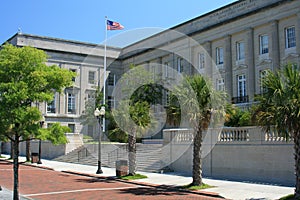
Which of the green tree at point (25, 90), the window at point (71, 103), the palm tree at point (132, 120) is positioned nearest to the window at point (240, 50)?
the palm tree at point (132, 120)

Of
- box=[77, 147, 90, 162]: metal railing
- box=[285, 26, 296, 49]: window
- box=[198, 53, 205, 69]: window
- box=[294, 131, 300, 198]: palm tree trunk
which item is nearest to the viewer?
box=[294, 131, 300, 198]: palm tree trunk

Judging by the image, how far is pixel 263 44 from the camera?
130ft

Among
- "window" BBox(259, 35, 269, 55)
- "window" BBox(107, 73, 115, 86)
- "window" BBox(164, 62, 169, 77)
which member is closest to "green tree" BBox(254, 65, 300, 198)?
"window" BBox(259, 35, 269, 55)

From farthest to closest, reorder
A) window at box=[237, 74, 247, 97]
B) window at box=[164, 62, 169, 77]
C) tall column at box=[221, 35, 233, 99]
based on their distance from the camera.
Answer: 1. window at box=[164, 62, 169, 77]
2. tall column at box=[221, 35, 233, 99]
3. window at box=[237, 74, 247, 97]

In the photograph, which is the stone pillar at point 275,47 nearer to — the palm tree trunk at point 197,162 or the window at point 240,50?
the window at point 240,50

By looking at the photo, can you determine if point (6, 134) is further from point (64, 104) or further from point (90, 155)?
point (64, 104)

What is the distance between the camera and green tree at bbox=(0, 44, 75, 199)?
1142 centimetres

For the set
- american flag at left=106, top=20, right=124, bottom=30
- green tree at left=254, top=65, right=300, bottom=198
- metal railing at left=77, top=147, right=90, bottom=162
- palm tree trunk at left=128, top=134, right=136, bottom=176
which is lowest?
metal railing at left=77, top=147, right=90, bottom=162

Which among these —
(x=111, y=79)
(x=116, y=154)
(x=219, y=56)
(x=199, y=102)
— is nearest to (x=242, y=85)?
(x=219, y=56)

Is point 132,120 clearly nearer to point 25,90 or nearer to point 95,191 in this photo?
point 95,191

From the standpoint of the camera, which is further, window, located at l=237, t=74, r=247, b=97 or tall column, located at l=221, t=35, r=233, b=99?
tall column, located at l=221, t=35, r=233, b=99

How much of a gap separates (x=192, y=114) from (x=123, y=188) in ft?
16.1

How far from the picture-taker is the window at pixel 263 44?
3904 cm

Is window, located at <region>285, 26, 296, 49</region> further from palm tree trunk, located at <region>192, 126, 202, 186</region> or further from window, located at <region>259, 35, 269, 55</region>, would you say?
palm tree trunk, located at <region>192, 126, 202, 186</region>
